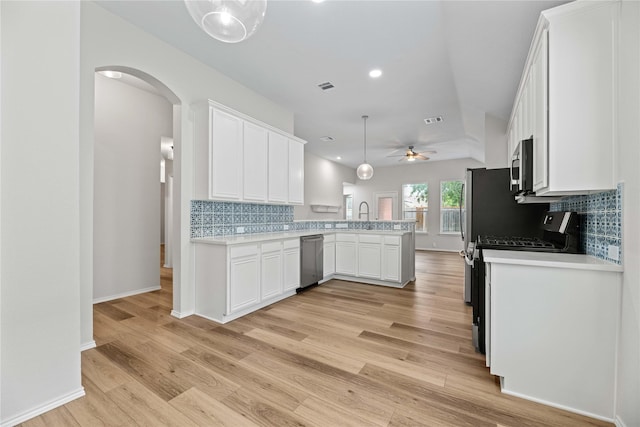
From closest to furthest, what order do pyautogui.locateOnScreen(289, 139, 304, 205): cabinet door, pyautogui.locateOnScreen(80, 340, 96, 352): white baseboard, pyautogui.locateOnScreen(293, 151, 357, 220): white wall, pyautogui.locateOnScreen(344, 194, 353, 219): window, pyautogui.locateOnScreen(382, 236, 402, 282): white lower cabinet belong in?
pyautogui.locateOnScreen(80, 340, 96, 352): white baseboard → pyautogui.locateOnScreen(382, 236, 402, 282): white lower cabinet → pyautogui.locateOnScreen(289, 139, 304, 205): cabinet door → pyautogui.locateOnScreen(293, 151, 357, 220): white wall → pyautogui.locateOnScreen(344, 194, 353, 219): window

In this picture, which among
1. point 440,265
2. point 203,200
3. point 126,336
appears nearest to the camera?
point 126,336

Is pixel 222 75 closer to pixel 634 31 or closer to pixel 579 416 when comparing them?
pixel 634 31

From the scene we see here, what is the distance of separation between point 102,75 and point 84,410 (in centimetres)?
389

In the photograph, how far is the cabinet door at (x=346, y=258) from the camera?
4668 millimetres

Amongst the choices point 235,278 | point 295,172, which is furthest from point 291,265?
point 295,172

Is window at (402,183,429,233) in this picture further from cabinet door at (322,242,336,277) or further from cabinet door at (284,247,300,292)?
cabinet door at (284,247,300,292)

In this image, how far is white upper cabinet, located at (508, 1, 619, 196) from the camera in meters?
1.55

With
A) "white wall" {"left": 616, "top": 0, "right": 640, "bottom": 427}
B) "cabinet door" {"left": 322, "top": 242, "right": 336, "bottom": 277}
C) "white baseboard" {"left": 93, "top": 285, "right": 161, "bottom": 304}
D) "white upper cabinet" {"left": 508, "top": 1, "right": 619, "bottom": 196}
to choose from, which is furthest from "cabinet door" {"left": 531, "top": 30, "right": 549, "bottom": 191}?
"white baseboard" {"left": 93, "top": 285, "right": 161, "bottom": 304}

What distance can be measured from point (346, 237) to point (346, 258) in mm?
363

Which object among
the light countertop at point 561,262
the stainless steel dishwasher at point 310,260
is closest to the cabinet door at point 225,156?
the stainless steel dishwasher at point 310,260

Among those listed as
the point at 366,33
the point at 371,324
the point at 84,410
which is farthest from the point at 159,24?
the point at 371,324

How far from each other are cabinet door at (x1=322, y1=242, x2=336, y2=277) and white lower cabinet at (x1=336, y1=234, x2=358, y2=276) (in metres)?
0.07

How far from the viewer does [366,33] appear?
2688 millimetres

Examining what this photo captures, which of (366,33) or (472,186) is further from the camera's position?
(472,186)
